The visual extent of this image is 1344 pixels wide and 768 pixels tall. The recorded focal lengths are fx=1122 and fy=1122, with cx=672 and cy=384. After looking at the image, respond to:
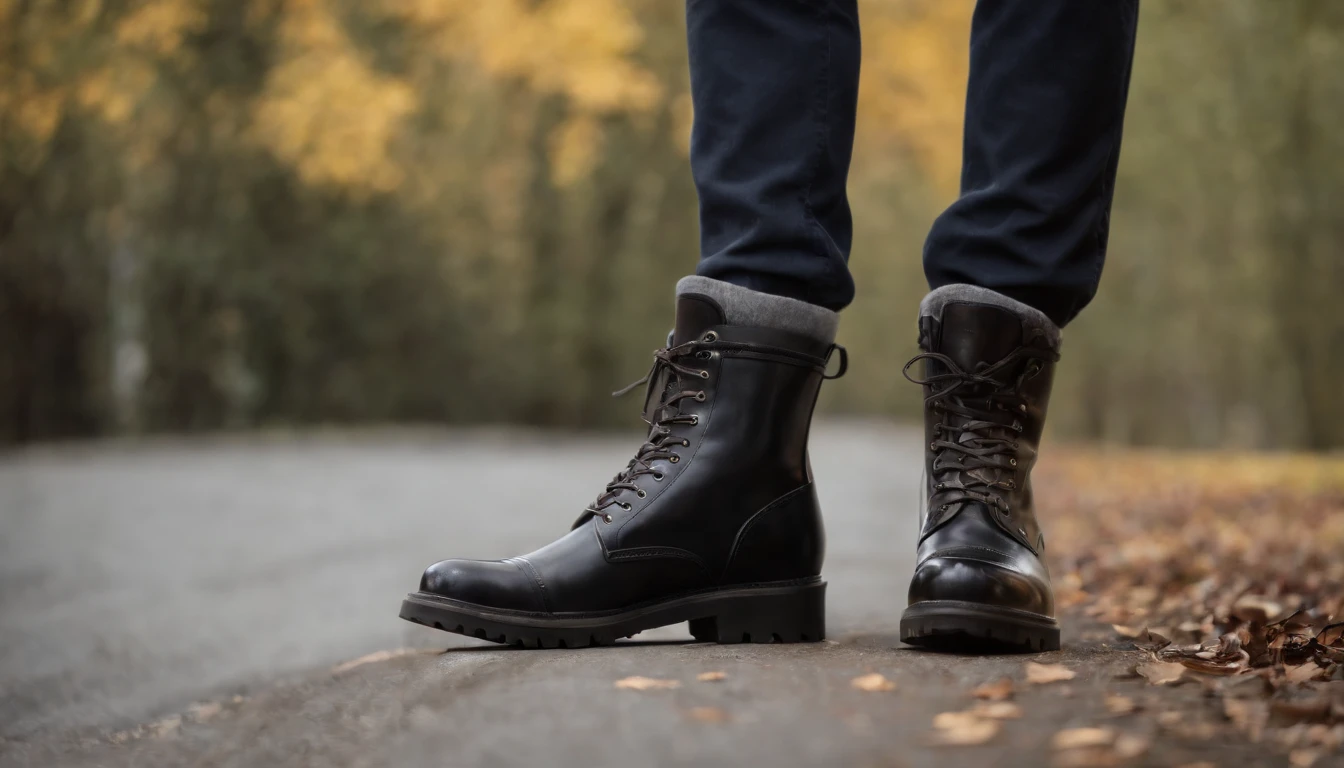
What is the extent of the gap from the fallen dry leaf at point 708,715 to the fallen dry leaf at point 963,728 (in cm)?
21

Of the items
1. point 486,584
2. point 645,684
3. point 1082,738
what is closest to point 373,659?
point 486,584

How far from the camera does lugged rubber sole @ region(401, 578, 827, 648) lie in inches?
58.5

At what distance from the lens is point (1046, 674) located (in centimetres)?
126

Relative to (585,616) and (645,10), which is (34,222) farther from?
(585,616)

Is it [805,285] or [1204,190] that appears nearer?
[805,285]

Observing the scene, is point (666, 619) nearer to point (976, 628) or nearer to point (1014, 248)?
point (976, 628)

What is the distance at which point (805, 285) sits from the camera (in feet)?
5.37

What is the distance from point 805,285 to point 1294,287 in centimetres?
1034

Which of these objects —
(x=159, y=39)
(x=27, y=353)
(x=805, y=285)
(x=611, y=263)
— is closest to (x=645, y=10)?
(x=611, y=263)

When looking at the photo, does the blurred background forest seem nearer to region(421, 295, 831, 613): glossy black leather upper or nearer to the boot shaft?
the boot shaft

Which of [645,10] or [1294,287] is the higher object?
[645,10]

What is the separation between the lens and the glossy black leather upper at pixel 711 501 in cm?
155

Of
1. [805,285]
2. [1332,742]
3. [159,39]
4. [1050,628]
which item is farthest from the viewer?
[159,39]

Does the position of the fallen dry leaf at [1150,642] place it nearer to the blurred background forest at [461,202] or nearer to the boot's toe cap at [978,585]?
the boot's toe cap at [978,585]
